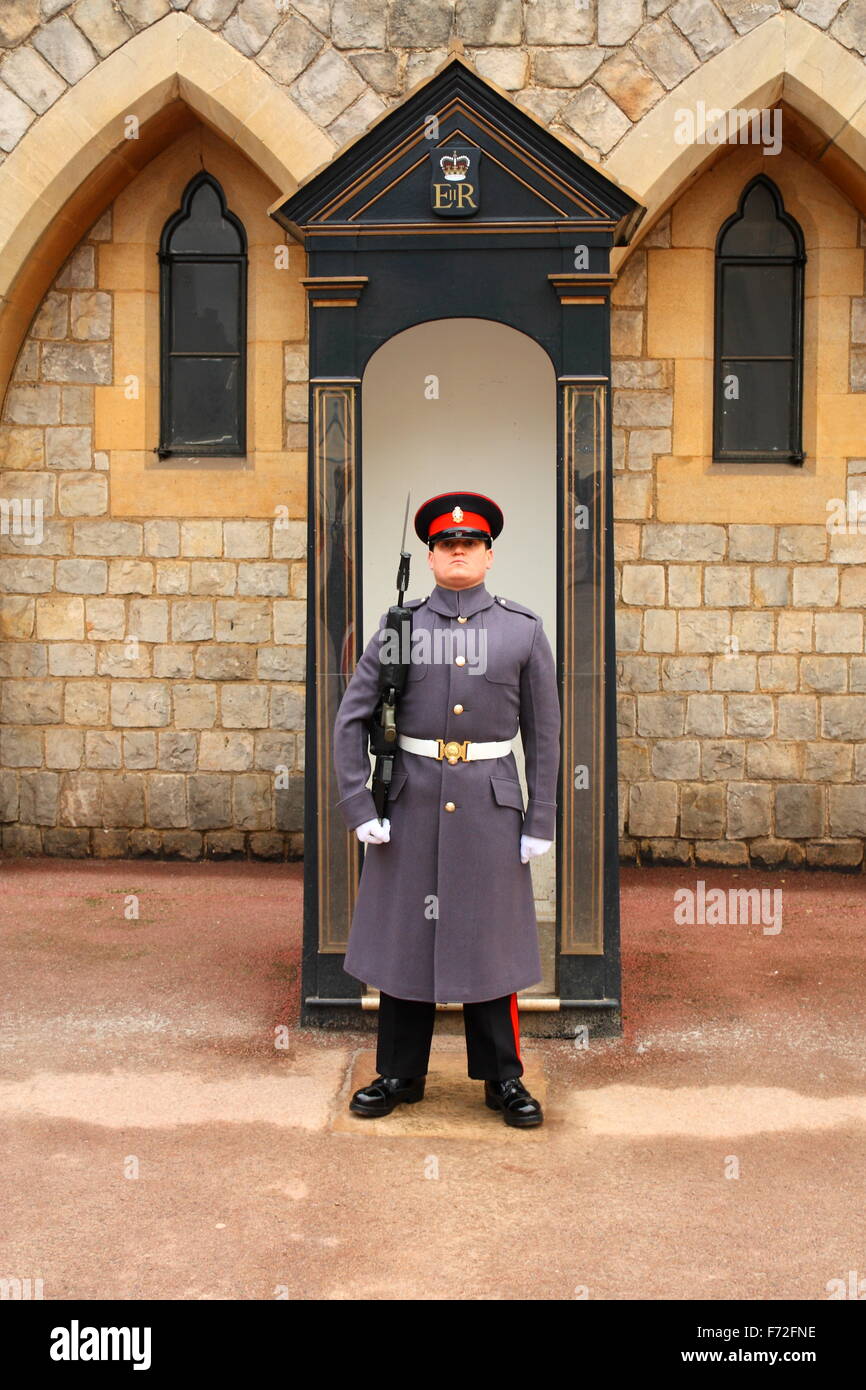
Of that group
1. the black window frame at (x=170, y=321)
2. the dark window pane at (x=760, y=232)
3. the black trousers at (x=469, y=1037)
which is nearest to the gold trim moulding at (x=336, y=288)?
the black trousers at (x=469, y=1037)

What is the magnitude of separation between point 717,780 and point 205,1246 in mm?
4362

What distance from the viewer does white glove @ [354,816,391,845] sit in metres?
3.64

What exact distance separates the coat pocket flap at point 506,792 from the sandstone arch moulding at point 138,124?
383cm

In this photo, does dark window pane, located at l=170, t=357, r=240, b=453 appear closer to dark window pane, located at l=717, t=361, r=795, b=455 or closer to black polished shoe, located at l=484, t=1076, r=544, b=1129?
dark window pane, located at l=717, t=361, r=795, b=455

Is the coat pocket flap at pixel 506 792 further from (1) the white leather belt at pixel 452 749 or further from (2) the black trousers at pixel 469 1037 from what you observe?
(2) the black trousers at pixel 469 1037

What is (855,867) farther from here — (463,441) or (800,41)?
(800,41)

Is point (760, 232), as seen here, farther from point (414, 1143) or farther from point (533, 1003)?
point (414, 1143)

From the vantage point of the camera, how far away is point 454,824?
3.67m

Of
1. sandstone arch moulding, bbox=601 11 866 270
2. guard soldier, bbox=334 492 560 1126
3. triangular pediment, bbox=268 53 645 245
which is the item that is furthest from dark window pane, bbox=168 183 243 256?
guard soldier, bbox=334 492 560 1126

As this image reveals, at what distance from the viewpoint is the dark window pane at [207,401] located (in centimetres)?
707

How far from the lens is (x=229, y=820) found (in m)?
7.00

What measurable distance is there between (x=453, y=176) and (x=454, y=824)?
1839 mm

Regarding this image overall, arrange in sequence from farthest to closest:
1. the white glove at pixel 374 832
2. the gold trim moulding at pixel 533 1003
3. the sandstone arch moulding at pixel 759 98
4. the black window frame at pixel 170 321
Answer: the black window frame at pixel 170 321, the sandstone arch moulding at pixel 759 98, the gold trim moulding at pixel 533 1003, the white glove at pixel 374 832

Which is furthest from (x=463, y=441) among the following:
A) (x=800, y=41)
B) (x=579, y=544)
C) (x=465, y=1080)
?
(x=800, y=41)
